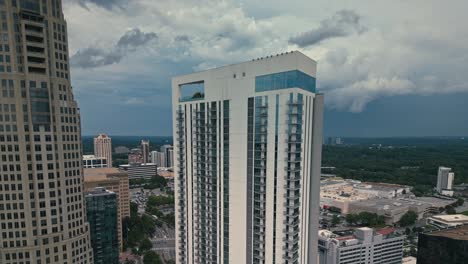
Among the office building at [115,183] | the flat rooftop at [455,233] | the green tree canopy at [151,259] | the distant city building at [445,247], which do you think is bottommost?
the green tree canopy at [151,259]

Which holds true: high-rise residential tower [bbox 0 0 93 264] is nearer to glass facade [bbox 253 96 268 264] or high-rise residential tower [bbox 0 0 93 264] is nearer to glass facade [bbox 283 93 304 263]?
glass facade [bbox 253 96 268 264]

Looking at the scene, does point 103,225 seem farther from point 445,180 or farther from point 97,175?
point 445,180

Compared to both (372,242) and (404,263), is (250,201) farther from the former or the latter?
(404,263)

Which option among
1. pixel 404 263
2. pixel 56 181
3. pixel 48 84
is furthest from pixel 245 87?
pixel 404 263

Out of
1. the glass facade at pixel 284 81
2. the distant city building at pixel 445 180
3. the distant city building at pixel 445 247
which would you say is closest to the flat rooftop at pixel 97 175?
the glass facade at pixel 284 81

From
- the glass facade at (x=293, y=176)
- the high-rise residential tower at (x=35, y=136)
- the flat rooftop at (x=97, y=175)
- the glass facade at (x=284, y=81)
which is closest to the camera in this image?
the glass facade at (x=284, y=81)

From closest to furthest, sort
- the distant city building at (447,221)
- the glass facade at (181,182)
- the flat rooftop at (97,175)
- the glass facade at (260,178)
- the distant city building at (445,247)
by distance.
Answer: the glass facade at (260,178) < the distant city building at (445,247) < the glass facade at (181,182) < the flat rooftop at (97,175) < the distant city building at (447,221)

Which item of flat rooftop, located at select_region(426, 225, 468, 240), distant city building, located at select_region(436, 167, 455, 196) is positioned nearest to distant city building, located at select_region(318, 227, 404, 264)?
flat rooftop, located at select_region(426, 225, 468, 240)

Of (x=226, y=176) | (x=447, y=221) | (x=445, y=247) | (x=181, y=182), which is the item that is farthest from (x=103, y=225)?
(x=447, y=221)

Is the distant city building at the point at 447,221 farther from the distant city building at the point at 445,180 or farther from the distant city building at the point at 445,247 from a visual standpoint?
the distant city building at the point at 445,247
